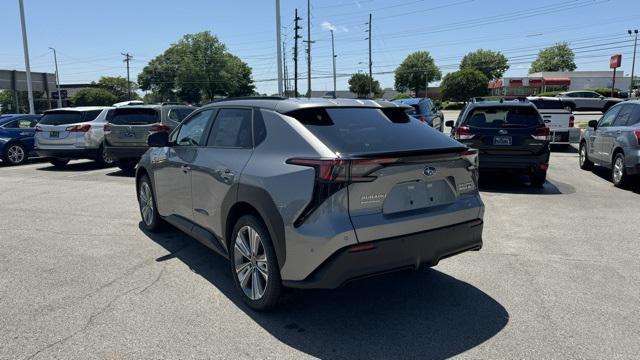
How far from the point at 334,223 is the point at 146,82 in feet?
403

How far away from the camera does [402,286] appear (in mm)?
4387

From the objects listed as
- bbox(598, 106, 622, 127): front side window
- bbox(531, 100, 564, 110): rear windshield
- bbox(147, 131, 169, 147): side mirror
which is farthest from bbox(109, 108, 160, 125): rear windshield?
bbox(531, 100, 564, 110): rear windshield

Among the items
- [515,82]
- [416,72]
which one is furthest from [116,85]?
[515,82]

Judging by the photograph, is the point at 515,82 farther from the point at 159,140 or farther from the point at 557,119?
the point at 159,140

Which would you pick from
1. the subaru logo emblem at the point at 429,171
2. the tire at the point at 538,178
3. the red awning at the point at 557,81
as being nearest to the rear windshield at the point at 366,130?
the subaru logo emblem at the point at 429,171

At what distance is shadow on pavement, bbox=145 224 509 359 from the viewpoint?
10.8 ft

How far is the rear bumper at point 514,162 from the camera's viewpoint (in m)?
8.77

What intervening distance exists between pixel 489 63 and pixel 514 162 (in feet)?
409

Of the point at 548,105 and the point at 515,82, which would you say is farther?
the point at 515,82

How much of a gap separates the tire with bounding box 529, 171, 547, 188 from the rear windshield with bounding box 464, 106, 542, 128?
937 millimetres

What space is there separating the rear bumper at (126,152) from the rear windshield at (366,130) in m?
8.55

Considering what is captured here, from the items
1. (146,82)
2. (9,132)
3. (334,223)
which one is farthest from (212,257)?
(146,82)

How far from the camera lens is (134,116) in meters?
11.6

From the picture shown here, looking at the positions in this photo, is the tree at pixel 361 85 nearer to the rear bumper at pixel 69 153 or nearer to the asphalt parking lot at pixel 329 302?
the rear bumper at pixel 69 153
